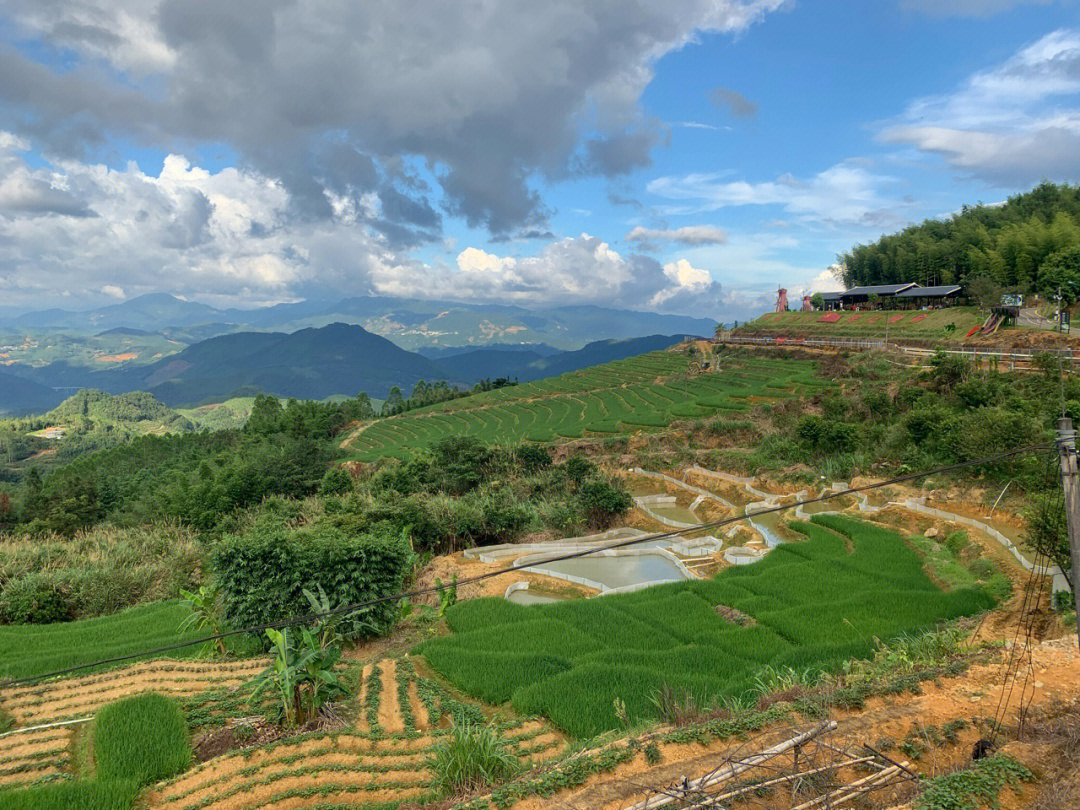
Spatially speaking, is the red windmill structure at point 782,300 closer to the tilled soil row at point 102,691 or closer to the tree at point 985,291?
the tree at point 985,291

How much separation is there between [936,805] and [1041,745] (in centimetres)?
184

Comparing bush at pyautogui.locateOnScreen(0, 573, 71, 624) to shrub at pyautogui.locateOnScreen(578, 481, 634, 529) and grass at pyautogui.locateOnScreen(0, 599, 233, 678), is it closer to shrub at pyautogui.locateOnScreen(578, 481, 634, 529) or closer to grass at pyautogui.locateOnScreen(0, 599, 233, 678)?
grass at pyautogui.locateOnScreen(0, 599, 233, 678)

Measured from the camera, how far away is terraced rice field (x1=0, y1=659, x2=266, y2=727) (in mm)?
9656

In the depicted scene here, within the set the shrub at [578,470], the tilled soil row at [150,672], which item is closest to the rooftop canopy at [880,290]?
the shrub at [578,470]

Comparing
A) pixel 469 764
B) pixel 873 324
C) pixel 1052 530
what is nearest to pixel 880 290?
pixel 873 324

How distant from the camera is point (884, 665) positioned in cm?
898

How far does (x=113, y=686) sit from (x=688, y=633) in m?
10.5

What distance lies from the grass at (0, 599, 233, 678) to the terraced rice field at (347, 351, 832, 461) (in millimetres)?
25085

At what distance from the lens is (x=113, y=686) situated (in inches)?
415

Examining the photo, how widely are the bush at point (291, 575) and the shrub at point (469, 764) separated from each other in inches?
247

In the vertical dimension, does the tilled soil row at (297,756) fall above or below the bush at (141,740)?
below

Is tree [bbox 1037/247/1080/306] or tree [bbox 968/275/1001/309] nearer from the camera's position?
tree [bbox 1037/247/1080/306]

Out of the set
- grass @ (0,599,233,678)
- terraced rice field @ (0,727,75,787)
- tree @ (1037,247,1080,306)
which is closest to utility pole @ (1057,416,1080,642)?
terraced rice field @ (0,727,75,787)

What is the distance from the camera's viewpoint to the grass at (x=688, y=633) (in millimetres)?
9461
